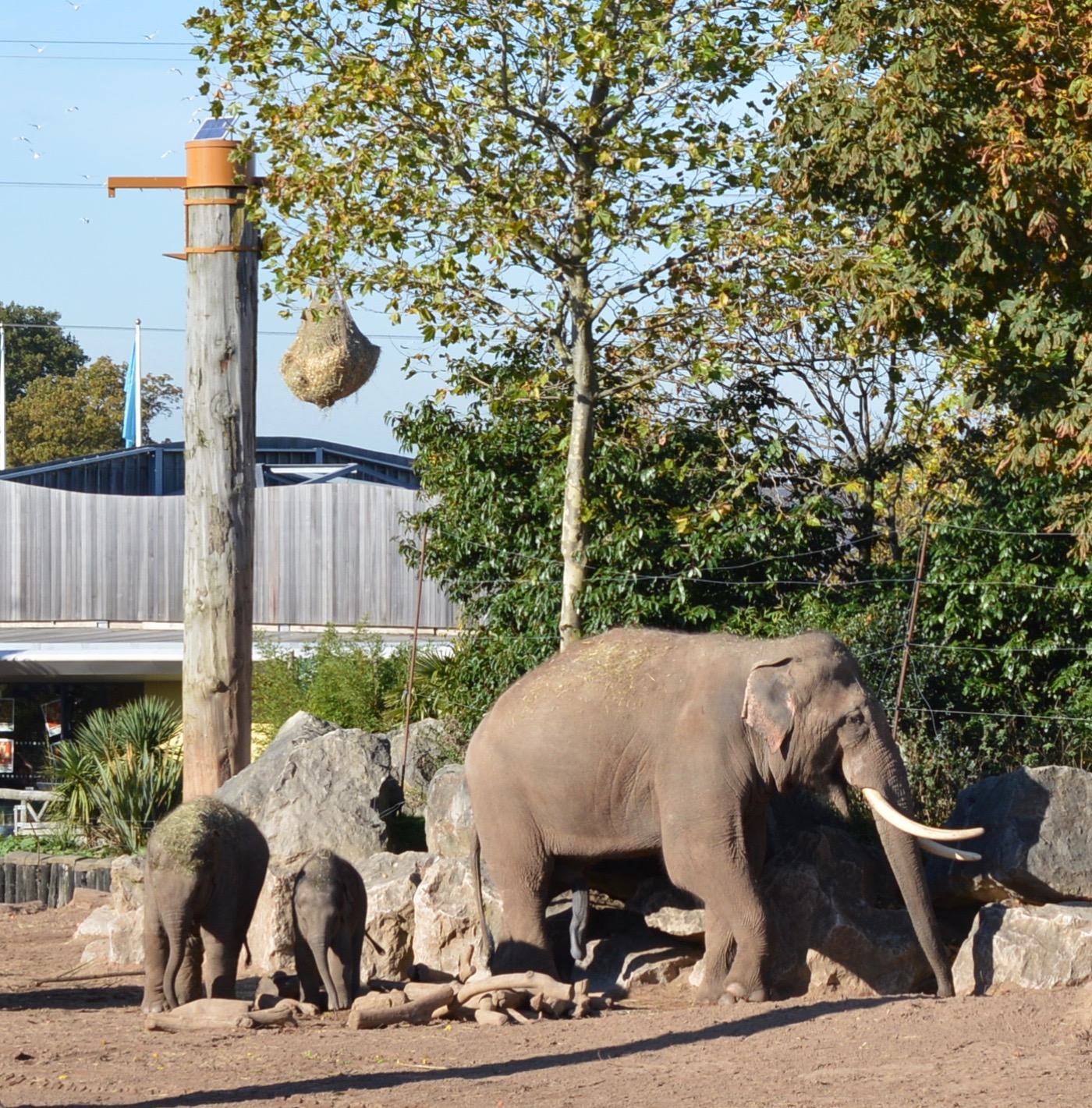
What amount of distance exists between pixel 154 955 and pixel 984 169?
6.30 metres

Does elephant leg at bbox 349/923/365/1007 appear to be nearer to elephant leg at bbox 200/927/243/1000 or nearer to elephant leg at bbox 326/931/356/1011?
elephant leg at bbox 326/931/356/1011

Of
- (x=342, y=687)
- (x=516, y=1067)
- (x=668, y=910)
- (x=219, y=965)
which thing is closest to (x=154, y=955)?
(x=219, y=965)

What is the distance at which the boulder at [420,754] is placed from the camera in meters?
11.7

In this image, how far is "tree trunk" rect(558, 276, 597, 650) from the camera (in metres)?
10.9

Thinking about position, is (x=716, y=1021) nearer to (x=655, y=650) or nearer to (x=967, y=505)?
(x=655, y=650)

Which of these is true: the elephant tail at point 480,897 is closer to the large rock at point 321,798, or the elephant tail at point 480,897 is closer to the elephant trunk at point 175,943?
the large rock at point 321,798

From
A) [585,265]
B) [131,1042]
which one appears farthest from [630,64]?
[131,1042]

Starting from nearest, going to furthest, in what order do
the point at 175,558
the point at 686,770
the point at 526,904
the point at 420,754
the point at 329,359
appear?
the point at 686,770 → the point at 526,904 → the point at 329,359 → the point at 420,754 → the point at 175,558

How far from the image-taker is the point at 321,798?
10.5 metres

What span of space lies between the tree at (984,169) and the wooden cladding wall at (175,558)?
11839 millimetres

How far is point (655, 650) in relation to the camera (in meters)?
8.71

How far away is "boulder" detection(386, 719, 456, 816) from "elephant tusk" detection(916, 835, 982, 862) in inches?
175

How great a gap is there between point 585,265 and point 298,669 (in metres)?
6.59

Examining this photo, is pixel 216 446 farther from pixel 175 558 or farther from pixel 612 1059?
pixel 175 558
